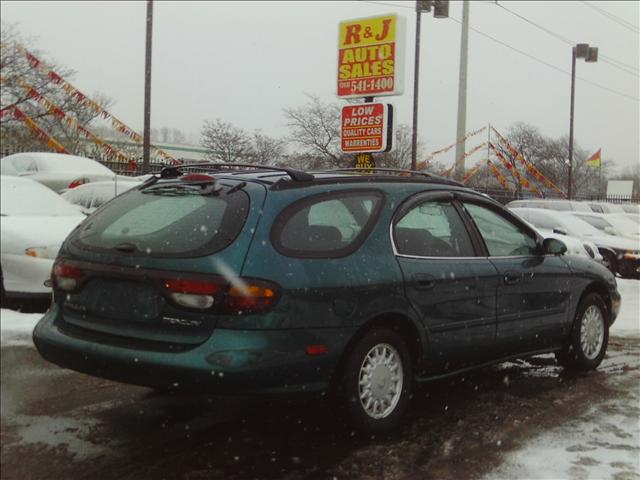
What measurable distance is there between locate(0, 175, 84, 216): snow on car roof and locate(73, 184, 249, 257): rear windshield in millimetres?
4276

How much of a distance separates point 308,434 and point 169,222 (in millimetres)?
1468

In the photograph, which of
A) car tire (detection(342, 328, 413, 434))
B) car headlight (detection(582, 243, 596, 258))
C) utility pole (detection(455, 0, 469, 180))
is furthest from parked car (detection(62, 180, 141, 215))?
utility pole (detection(455, 0, 469, 180))

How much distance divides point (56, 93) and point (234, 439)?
33.2 metres

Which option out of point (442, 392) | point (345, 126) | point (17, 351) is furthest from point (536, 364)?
point (345, 126)

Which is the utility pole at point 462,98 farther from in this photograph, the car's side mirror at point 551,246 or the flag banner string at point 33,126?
the flag banner string at point 33,126

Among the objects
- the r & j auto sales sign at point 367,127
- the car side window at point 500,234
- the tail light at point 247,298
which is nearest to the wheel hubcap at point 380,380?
the tail light at point 247,298

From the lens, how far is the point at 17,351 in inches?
227

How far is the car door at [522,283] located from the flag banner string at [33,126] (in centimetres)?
2888

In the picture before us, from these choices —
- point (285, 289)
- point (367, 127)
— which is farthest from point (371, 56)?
point (285, 289)

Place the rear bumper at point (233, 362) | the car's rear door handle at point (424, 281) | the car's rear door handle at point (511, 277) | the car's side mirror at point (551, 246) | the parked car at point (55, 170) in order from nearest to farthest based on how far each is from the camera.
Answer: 1. the rear bumper at point (233, 362)
2. the car's rear door handle at point (424, 281)
3. the car's rear door handle at point (511, 277)
4. the car's side mirror at point (551, 246)
5. the parked car at point (55, 170)

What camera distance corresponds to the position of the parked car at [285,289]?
11.1 ft

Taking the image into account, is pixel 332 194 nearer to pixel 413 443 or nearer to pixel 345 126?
pixel 413 443

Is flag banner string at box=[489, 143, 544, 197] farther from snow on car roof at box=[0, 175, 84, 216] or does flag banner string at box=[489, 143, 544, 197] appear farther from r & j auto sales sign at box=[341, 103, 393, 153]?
snow on car roof at box=[0, 175, 84, 216]

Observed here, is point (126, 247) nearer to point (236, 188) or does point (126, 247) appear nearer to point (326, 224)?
point (236, 188)
